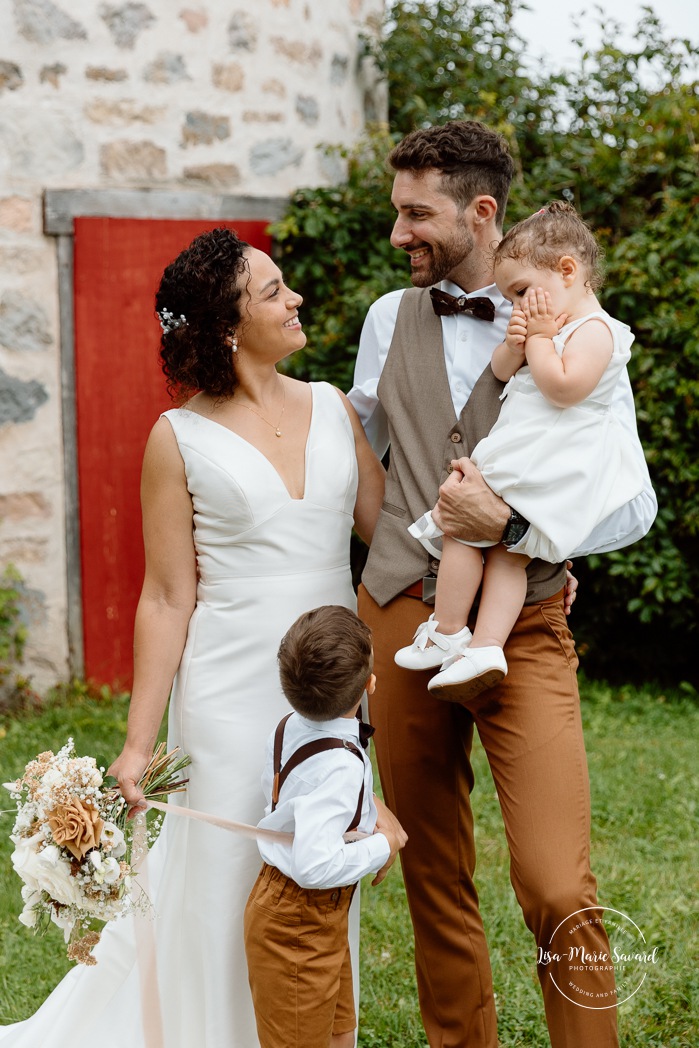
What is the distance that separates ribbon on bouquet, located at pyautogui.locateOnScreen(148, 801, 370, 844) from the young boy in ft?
0.04

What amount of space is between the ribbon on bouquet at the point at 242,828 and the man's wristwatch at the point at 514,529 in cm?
70

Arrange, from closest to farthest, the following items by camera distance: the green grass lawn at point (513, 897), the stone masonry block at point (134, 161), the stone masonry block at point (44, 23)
→ the green grass lawn at point (513, 897) → the stone masonry block at point (44, 23) → the stone masonry block at point (134, 161)

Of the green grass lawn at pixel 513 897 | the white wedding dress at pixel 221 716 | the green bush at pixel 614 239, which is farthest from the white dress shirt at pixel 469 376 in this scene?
the green bush at pixel 614 239

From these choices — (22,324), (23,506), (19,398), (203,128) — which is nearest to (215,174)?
(203,128)

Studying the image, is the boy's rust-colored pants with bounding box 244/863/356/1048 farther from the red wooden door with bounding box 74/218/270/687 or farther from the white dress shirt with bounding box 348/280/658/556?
the red wooden door with bounding box 74/218/270/687

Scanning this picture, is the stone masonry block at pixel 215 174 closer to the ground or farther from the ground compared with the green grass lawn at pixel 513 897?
farther from the ground

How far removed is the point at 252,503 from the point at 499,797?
885 millimetres

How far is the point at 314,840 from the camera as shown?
7.25 feet

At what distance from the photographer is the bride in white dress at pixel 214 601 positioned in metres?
2.73

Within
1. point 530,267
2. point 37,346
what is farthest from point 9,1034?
point 37,346

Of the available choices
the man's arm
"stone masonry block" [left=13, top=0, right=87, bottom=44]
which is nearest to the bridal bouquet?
the man's arm

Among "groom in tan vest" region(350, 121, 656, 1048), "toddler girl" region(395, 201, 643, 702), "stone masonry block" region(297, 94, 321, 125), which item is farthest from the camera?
"stone masonry block" region(297, 94, 321, 125)

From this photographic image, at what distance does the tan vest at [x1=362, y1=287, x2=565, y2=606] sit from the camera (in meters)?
2.69

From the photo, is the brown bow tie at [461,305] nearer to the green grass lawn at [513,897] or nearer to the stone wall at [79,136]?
the green grass lawn at [513,897]
